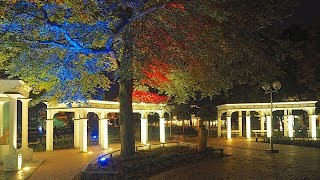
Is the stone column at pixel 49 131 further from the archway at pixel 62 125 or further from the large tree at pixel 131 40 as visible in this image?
the archway at pixel 62 125

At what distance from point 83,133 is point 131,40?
1402cm

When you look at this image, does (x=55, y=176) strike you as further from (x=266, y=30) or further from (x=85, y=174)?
(x=266, y=30)

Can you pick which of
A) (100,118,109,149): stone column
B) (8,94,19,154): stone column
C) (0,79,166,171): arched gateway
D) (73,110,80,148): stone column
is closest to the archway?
(73,110,80,148): stone column

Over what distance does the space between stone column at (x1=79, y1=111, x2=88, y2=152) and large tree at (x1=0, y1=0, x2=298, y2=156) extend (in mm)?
8136

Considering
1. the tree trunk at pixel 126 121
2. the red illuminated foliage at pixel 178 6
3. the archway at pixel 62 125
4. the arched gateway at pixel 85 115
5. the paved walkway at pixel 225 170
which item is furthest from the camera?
the archway at pixel 62 125

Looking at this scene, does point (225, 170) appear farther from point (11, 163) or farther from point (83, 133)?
point (83, 133)

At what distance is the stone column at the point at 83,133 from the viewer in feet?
91.6

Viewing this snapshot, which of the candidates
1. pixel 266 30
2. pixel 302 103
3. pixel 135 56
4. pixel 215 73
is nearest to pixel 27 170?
pixel 135 56

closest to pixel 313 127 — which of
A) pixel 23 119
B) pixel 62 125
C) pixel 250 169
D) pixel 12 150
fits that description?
pixel 250 169

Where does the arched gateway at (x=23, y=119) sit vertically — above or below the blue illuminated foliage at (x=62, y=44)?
below

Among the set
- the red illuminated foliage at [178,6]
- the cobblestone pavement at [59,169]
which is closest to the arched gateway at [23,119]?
the cobblestone pavement at [59,169]

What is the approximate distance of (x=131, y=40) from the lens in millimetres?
15680

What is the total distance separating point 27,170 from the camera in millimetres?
18500

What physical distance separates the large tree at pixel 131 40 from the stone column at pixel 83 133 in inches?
320
